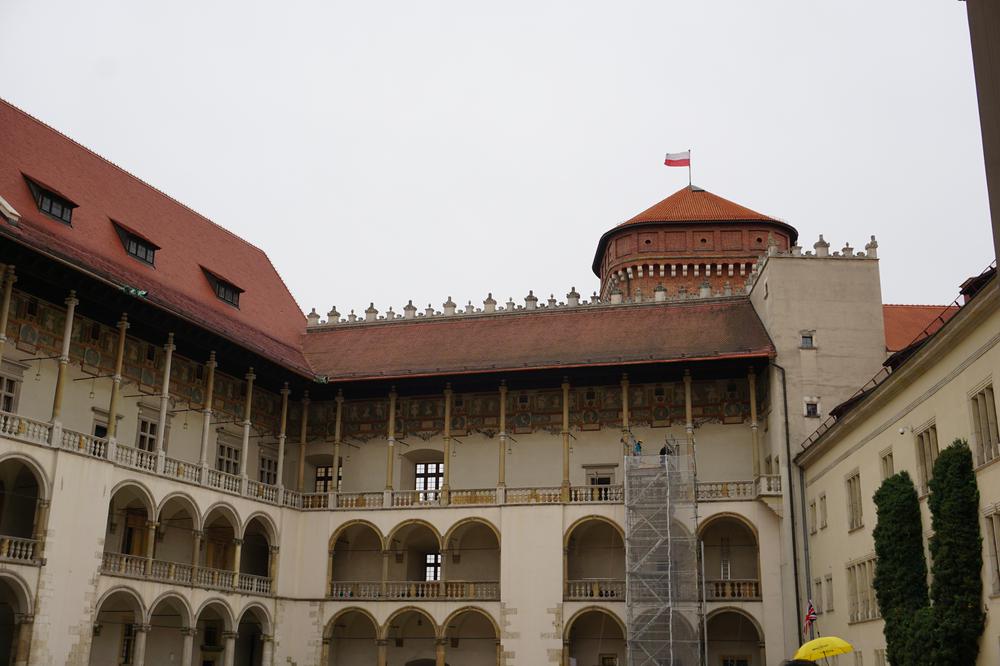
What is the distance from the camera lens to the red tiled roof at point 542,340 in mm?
31078

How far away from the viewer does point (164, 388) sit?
26.7m

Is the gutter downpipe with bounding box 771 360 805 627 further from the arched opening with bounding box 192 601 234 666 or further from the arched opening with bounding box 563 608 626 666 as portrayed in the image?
the arched opening with bounding box 192 601 234 666

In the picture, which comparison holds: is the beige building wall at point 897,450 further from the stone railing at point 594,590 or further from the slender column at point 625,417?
the stone railing at point 594,590

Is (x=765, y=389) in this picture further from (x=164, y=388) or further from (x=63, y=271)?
(x=63, y=271)

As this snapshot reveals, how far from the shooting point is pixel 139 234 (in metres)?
28.7

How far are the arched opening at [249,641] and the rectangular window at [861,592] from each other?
16489 millimetres

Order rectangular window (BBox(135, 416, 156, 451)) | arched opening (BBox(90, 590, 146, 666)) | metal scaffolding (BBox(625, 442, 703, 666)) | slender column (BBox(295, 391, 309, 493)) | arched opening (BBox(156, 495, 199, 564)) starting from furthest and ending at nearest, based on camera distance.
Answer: slender column (BBox(295, 391, 309, 493)), arched opening (BBox(156, 495, 199, 564)), metal scaffolding (BBox(625, 442, 703, 666)), rectangular window (BBox(135, 416, 156, 451)), arched opening (BBox(90, 590, 146, 666))

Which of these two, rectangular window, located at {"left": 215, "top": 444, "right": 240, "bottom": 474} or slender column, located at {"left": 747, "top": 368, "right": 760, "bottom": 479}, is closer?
slender column, located at {"left": 747, "top": 368, "right": 760, "bottom": 479}

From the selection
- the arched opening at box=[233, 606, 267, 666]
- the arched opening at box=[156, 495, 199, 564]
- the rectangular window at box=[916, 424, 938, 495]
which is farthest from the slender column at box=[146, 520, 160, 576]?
the rectangular window at box=[916, 424, 938, 495]

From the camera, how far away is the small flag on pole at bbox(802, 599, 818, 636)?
25938 millimetres

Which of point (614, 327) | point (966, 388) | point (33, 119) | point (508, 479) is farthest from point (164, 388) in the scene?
point (966, 388)

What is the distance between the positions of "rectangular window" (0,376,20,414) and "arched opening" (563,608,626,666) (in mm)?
15643

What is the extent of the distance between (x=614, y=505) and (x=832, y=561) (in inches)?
251

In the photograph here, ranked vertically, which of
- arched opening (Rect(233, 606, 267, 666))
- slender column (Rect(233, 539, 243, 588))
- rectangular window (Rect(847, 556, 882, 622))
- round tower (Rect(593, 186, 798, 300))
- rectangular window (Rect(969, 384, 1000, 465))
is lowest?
arched opening (Rect(233, 606, 267, 666))
